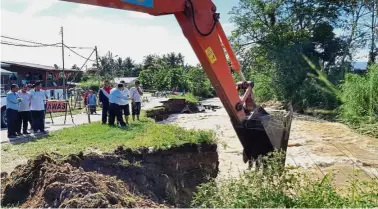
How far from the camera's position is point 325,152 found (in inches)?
380

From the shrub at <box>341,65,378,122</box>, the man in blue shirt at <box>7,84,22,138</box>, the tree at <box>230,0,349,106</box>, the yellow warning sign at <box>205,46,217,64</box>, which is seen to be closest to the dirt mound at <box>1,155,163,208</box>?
the yellow warning sign at <box>205,46,217,64</box>

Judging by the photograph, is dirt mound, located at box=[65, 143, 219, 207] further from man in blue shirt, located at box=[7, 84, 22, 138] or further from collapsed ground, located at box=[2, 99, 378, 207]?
man in blue shirt, located at box=[7, 84, 22, 138]

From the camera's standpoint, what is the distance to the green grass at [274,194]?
3271 mm

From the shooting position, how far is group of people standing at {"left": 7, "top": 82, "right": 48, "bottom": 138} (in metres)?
9.83

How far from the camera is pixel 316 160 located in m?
8.72

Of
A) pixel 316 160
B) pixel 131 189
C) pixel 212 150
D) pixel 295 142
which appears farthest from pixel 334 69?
pixel 131 189

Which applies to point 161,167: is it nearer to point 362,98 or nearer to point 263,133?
point 263,133

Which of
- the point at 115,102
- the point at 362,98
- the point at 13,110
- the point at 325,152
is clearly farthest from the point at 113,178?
the point at 362,98

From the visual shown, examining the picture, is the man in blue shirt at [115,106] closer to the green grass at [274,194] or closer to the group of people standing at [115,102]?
the group of people standing at [115,102]

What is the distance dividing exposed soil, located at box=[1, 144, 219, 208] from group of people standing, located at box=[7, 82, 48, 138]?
509 cm

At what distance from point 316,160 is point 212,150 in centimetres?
299

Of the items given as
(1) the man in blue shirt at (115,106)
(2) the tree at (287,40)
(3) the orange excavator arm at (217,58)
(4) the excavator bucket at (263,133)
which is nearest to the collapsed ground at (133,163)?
(4) the excavator bucket at (263,133)

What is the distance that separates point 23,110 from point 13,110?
258mm

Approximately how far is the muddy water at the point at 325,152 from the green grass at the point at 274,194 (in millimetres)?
1930
